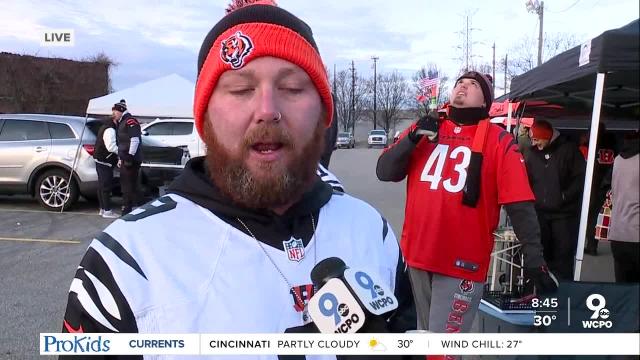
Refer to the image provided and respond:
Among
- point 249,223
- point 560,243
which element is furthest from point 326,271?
point 560,243

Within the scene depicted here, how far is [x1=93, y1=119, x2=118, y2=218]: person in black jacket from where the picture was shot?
782 cm

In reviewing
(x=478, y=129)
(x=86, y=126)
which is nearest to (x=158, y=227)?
(x=478, y=129)

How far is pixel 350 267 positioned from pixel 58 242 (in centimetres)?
625

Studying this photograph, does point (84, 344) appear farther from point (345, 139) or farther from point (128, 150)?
point (128, 150)

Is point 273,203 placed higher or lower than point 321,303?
higher

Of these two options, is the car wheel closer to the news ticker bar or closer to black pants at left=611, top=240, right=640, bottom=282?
the news ticker bar

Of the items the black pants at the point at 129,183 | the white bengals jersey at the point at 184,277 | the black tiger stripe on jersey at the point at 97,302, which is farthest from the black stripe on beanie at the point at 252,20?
the black pants at the point at 129,183

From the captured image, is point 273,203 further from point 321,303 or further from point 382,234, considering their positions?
point 382,234

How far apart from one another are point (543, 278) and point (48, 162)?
8.29 meters

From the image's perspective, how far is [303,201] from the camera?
1191 mm

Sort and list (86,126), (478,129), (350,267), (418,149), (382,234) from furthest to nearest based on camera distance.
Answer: (86,126)
(418,149)
(478,129)
(382,234)
(350,267)

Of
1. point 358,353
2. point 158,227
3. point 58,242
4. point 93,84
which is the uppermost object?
point 93,84

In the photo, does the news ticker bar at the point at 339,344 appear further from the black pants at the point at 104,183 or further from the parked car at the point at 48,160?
the parked car at the point at 48,160

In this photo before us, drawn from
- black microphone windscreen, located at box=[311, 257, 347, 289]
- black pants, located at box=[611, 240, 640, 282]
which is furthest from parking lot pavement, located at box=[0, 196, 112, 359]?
black pants, located at box=[611, 240, 640, 282]
